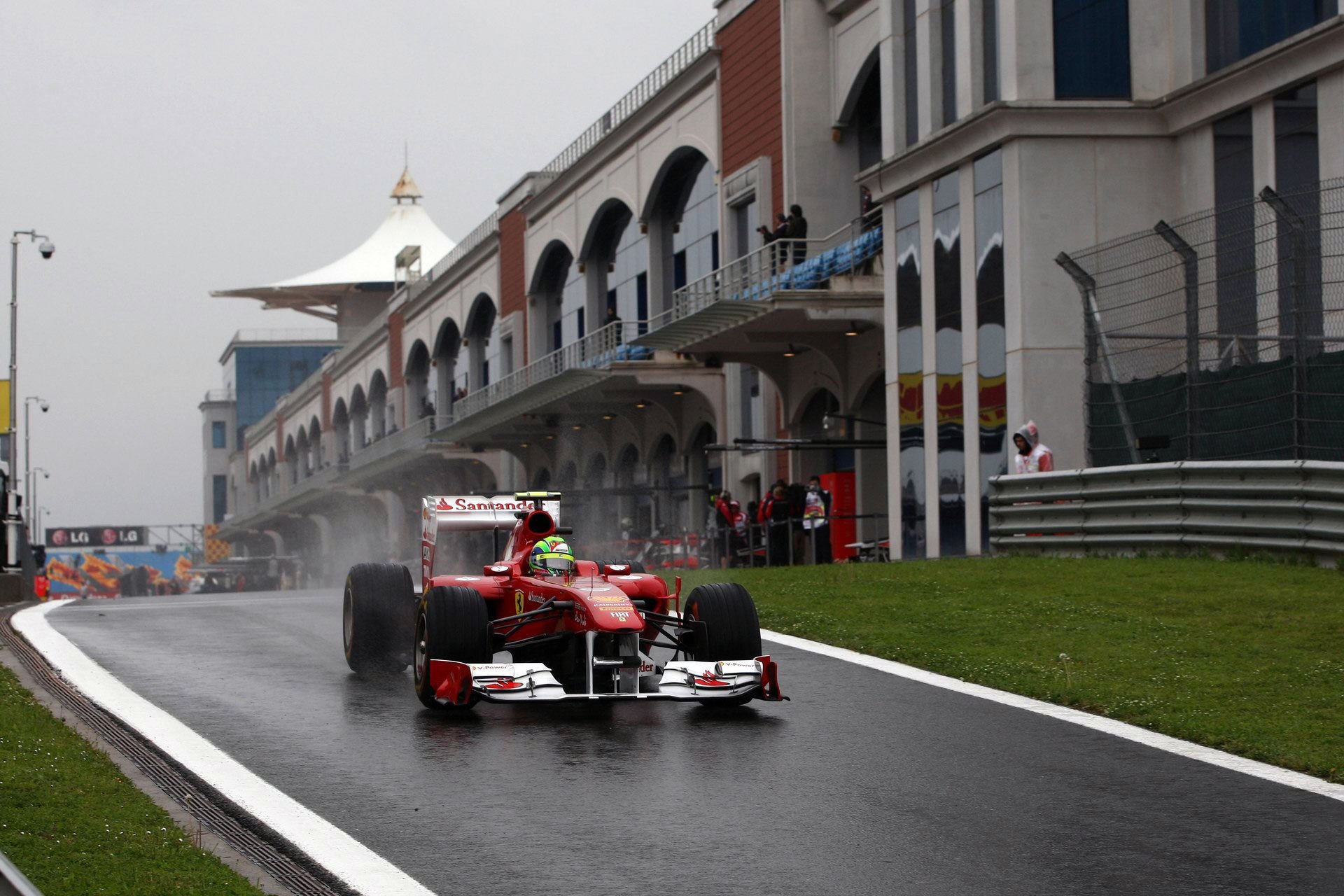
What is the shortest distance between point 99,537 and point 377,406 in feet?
123

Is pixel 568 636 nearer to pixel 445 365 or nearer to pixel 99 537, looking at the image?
pixel 445 365

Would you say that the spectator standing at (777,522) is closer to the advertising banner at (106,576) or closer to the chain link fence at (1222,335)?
the chain link fence at (1222,335)

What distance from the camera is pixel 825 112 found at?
33.4 meters

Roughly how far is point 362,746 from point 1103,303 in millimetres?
12799

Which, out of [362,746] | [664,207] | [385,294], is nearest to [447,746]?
[362,746]

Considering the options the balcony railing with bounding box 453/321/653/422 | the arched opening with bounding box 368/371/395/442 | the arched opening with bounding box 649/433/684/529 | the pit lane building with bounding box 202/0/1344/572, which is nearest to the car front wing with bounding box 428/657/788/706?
the pit lane building with bounding box 202/0/1344/572

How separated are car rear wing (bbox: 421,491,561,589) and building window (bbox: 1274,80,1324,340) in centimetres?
746

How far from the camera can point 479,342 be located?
6097cm

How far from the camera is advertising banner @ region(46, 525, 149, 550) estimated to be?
108 meters

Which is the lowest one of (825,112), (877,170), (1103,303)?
(1103,303)

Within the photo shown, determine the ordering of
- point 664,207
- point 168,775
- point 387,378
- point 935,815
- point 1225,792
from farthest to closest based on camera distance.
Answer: point 387,378 < point 664,207 < point 168,775 < point 1225,792 < point 935,815

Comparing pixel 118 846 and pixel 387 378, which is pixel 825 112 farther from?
pixel 387 378

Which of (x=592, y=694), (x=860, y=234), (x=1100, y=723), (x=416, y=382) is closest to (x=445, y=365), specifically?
(x=416, y=382)

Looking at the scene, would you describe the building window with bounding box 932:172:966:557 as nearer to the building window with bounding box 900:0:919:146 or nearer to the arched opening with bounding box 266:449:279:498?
the building window with bounding box 900:0:919:146
